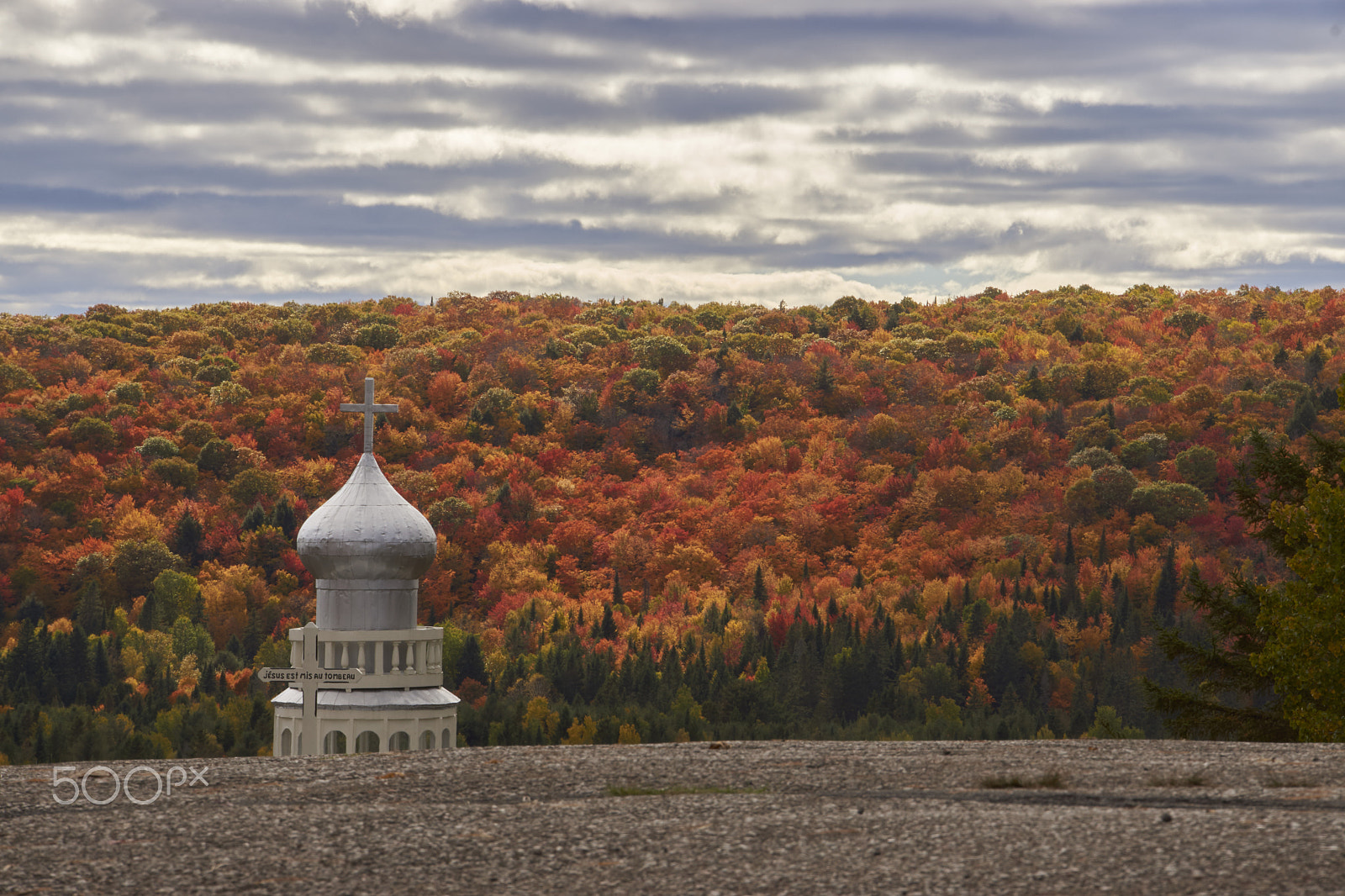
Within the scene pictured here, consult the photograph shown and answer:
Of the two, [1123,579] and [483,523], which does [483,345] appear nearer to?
[483,523]

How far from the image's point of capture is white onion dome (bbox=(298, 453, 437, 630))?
33.0 metres

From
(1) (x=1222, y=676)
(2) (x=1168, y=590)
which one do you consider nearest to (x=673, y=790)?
(1) (x=1222, y=676)

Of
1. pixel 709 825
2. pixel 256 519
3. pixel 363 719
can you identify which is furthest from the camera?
pixel 256 519

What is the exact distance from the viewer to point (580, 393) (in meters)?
150

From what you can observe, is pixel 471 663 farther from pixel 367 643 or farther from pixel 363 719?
pixel 363 719

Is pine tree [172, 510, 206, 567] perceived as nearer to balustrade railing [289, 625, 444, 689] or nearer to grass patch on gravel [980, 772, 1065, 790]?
balustrade railing [289, 625, 444, 689]

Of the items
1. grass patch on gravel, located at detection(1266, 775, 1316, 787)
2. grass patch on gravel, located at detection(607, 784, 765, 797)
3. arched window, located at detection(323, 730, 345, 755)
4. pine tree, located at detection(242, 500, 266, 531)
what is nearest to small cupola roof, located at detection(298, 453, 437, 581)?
arched window, located at detection(323, 730, 345, 755)

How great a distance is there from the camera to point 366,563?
33.0 m

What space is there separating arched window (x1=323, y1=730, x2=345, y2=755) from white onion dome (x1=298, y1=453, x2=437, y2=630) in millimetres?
2050

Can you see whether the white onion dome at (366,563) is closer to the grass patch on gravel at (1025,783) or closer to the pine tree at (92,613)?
the grass patch on gravel at (1025,783)

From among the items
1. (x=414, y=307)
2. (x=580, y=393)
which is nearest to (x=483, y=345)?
(x=580, y=393)

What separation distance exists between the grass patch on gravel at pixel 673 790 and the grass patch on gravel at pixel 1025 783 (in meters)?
2.27

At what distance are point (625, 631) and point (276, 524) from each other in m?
26.7

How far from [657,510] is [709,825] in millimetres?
111518
